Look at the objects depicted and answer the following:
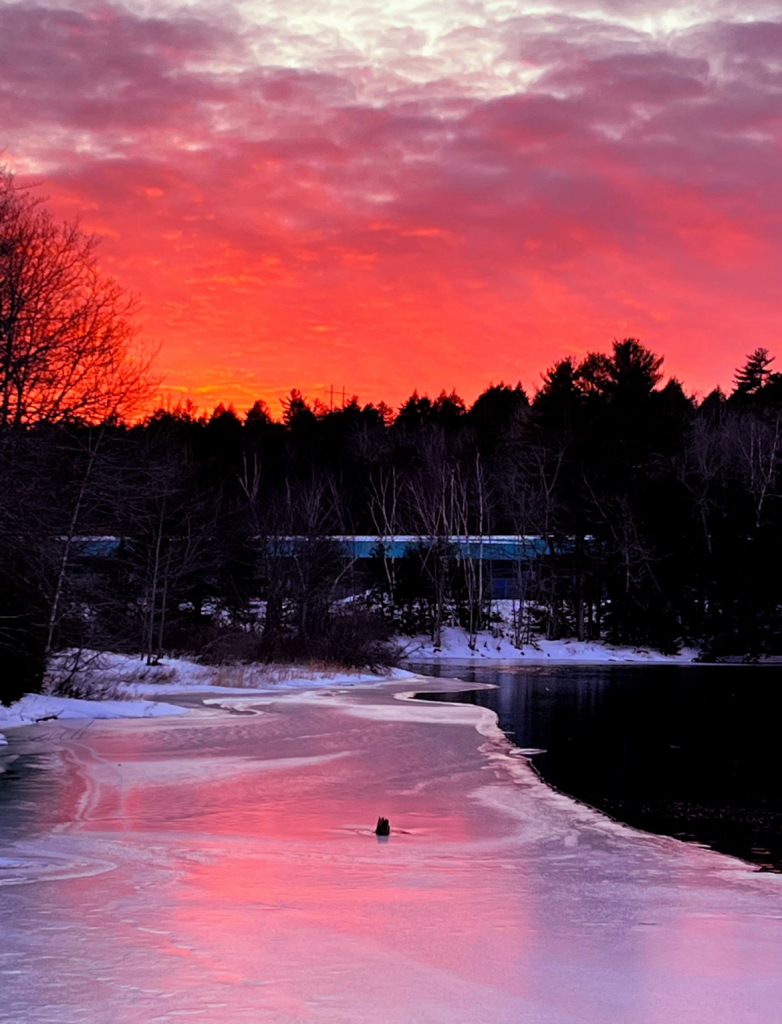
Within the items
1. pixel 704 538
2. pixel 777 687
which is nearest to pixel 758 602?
pixel 704 538

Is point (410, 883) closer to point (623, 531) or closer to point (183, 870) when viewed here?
point (183, 870)

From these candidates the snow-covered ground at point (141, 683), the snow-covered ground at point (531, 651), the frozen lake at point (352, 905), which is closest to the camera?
the frozen lake at point (352, 905)

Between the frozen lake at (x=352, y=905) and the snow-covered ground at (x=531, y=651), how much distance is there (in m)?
42.2

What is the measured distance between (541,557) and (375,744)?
4740cm

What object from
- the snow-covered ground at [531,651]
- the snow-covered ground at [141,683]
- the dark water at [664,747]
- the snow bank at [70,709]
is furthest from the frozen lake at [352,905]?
the snow-covered ground at [531,651]

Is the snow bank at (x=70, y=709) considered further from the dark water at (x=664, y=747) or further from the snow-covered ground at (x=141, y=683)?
the dark water at (x=664, y=747)

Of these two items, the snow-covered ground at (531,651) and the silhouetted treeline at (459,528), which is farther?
the snow-covered ground at (531,651)

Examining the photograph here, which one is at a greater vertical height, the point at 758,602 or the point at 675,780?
the point at 758,602

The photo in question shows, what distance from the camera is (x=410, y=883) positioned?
9.01 metres

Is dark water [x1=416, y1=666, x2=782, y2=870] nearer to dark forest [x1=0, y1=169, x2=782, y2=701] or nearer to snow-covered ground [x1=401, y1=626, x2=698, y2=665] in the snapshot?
dark forest [x1=0, y1=169, x2=782, y2=701]

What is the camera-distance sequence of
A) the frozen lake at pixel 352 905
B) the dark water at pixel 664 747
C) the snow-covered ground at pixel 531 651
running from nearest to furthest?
the frozen lake at pixel 352 905, the dark water at pixel 664 747, the snow-covered ground at pixel 531 651

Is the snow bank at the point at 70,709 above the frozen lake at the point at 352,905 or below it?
above

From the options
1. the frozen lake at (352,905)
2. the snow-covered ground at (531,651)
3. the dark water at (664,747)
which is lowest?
the frozen lake at (352,905)

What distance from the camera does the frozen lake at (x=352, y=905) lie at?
5902 mm
